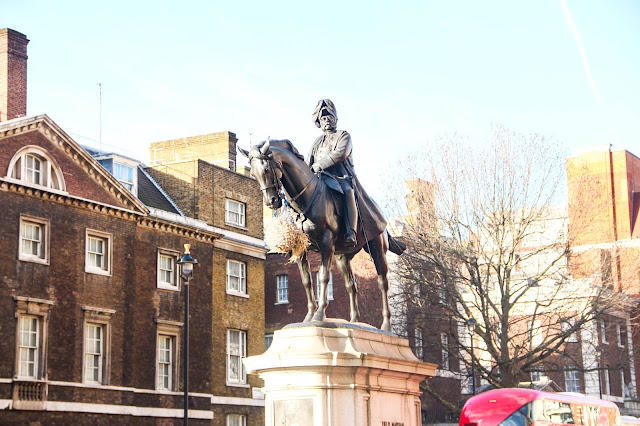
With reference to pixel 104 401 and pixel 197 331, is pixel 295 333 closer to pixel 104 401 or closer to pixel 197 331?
pixel 104 401

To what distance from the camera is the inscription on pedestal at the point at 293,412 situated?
13.9m

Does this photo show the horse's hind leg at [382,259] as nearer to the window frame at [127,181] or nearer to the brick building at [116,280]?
the brick building at [116,280]

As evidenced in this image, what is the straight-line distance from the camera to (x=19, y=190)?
Answer: 34625 millimetres

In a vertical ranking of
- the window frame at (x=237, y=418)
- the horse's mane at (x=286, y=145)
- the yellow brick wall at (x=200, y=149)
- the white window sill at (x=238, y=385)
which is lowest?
the window frame at (x=237, y=418)

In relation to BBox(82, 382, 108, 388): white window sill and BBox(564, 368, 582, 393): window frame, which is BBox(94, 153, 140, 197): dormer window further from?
BBox(564, 368, 582, 393): window frame

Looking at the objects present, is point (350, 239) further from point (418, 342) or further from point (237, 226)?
point (237, 226)

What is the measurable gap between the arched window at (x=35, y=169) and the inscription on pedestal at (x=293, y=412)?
74.7 ft

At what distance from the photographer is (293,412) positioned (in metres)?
14.0

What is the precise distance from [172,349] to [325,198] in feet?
88.8

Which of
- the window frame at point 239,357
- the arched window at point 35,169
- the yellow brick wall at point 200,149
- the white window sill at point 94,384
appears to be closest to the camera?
the arched window at point 35,169

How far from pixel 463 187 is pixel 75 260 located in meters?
14.4

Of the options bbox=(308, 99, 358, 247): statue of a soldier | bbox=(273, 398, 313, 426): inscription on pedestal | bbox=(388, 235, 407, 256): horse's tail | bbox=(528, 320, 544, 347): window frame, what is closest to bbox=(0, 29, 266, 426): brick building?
bbox=(528, 320, 544, 347): window frame

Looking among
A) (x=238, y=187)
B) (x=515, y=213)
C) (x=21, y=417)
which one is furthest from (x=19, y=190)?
(x=515, y=213)

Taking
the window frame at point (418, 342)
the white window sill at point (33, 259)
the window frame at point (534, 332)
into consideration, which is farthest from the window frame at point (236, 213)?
the window frame at point (534, 332)
